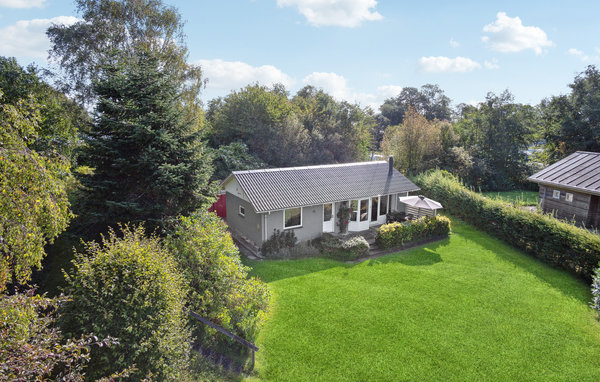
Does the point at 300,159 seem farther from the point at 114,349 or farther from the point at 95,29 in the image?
the point at 114,349

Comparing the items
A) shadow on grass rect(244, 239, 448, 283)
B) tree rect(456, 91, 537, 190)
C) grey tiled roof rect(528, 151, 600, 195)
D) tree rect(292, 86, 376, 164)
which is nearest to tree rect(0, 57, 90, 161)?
shadow on grass rect(244, 239, 448, 283)

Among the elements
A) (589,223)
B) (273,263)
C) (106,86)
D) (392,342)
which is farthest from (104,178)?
(589,223)

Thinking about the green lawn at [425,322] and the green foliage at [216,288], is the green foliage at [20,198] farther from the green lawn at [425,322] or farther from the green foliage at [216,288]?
the green lawn at [425,322]

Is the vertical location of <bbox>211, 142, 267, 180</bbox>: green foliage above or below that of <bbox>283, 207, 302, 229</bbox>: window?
above

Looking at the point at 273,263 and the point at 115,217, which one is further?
the point at 273,263

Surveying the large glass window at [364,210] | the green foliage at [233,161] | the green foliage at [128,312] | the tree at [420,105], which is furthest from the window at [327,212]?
the tree at [420,105]

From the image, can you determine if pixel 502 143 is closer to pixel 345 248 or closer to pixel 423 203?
pixel 423 203

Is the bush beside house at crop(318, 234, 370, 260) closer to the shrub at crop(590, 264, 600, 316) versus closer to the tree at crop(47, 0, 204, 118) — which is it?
the shrub at crop(590, 264, 600, 316)
